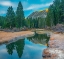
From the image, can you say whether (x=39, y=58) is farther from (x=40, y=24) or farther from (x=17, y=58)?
(x=40, y=24)

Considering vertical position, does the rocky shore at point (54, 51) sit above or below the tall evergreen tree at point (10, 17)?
below

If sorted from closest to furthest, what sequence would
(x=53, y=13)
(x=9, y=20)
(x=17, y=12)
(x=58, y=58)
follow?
(x=58, y=58), (x=53, y=13), (x=9, y=20), (x=17, y=12)

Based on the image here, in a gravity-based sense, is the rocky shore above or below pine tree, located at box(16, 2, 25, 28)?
below

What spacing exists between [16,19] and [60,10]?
29714mm

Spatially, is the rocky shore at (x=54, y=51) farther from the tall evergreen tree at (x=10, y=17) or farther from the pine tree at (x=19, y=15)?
the pine tree at (x=19, y=15)

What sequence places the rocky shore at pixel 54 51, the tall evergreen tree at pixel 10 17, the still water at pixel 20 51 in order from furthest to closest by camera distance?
the tall evergreen tree at pixel 10 17, the still water at pixel 20 51, the rocky shore at pixel 54 51

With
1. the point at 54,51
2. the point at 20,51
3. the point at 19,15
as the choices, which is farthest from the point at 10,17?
the point at 54,51

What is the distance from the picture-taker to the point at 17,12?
9831 cm

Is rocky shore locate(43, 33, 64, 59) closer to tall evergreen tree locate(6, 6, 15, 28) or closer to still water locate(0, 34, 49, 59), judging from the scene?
still water locate(0, 34, 49, 59)

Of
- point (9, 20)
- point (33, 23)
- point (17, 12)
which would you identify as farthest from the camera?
point (33, 23)

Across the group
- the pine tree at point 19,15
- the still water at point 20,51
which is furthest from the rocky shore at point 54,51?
the pine tree at point 19,15

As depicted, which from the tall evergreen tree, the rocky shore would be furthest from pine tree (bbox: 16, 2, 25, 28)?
the rocky shore

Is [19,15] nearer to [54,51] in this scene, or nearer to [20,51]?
[20,51]

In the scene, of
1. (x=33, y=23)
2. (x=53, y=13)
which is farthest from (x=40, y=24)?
(x=53, y=13)
